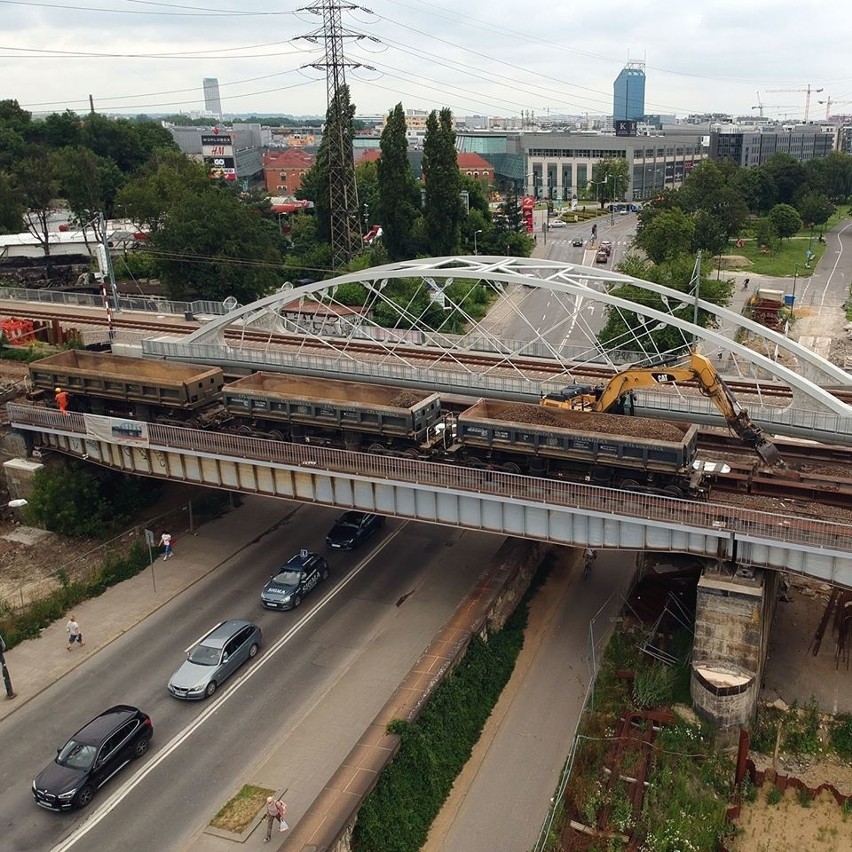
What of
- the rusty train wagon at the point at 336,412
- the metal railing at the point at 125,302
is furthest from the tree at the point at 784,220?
the rusty train wagon at the point at 336,412

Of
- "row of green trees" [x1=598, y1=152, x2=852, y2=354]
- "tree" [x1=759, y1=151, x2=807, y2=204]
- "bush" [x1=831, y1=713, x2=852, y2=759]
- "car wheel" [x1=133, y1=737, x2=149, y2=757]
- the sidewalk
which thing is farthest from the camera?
"tree" [x1=759, y1=151, x2=807, y2=204]

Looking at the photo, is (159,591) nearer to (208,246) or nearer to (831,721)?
(831,721)

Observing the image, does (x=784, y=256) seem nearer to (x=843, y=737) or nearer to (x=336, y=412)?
(x=336, y=412)

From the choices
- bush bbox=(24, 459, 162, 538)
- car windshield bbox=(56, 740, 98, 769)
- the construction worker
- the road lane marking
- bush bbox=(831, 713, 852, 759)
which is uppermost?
the construction worker

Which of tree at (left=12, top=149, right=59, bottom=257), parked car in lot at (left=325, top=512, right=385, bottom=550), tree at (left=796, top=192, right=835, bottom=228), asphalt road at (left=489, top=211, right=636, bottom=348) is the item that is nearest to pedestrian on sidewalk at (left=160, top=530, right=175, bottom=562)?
parked car in lot at (left=325, top=512, right=385, bottom=550)

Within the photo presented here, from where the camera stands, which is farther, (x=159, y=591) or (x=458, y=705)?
(x=159, y=591)

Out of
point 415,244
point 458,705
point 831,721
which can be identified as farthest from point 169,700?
point 415,244

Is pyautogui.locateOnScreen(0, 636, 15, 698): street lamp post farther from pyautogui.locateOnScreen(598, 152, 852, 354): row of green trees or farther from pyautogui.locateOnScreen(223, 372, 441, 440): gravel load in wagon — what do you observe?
pyautogui.locateOnScreen(598, 152, 852, 354): row of green trees
